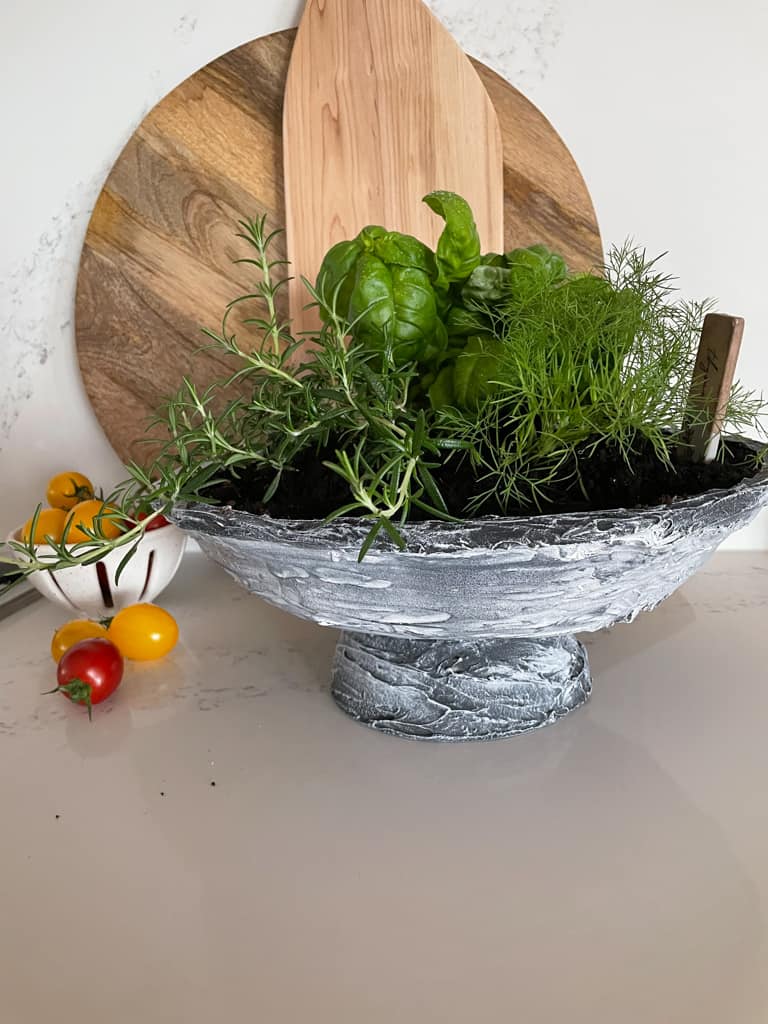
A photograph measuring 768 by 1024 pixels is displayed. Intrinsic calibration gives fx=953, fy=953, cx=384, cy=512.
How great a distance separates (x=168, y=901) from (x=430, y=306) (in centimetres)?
42

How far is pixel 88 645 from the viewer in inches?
28.3

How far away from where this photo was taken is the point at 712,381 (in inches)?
24.3

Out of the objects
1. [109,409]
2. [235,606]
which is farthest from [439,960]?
[109,409]

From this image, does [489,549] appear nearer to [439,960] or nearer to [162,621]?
[439,960]

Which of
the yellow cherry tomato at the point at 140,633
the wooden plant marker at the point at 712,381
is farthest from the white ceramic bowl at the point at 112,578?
the wooden plant marker at the point at 712,381

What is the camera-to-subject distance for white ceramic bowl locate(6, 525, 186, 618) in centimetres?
84

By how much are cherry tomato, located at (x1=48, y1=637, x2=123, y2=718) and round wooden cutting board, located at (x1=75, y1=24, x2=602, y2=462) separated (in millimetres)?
382

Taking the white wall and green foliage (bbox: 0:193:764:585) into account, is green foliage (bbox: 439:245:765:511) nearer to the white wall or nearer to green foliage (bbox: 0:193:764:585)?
green foliage (bbox: 0:193:764:585)

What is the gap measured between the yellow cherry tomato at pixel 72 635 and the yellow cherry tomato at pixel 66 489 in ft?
0.68

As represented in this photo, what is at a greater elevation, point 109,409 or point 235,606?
point 109,409

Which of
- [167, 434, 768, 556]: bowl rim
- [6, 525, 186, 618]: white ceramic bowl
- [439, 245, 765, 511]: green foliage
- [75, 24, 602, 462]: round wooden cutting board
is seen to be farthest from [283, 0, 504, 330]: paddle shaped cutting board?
[167, 434, 768, 556]: bowl rim

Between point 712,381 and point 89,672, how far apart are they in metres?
0.49

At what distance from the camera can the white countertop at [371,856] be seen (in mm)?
429

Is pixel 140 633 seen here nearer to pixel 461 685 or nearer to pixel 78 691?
pixel 78 691
